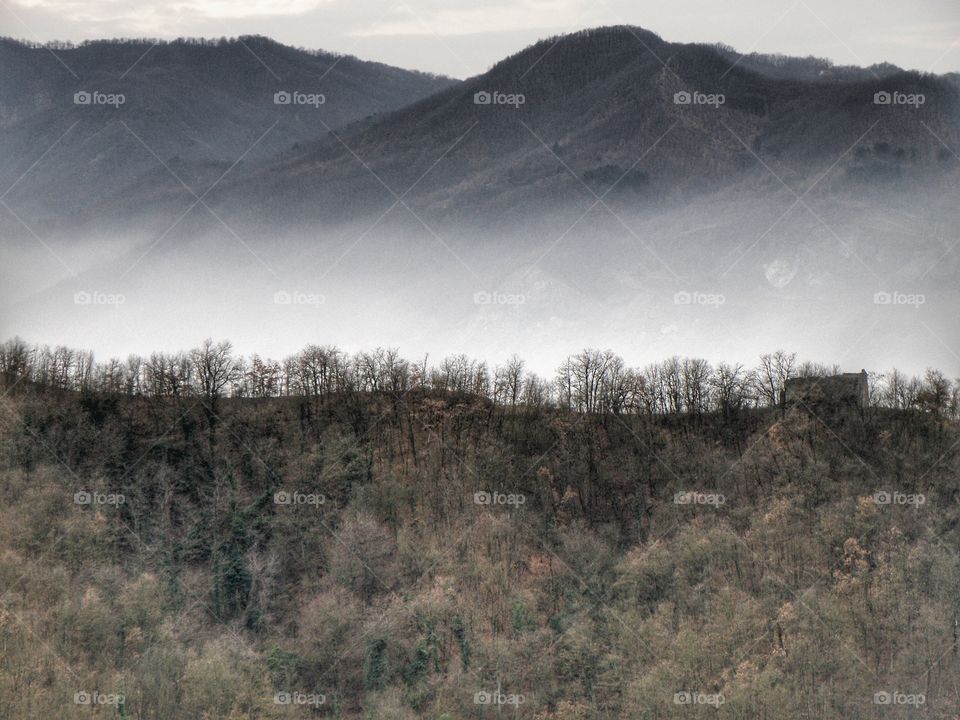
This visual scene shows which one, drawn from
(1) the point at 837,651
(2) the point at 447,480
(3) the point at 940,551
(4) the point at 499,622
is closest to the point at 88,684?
(4) the point at 499,622

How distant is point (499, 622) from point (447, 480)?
57.1 ft

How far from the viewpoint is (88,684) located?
82.4 meters

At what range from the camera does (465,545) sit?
3974 inches

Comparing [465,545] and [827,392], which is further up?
[827,392]

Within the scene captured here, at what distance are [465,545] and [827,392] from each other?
119 feet

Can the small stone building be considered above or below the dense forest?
above

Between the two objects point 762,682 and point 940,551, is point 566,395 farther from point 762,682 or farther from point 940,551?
point 762,682

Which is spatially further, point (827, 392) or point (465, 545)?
point (827, 392)

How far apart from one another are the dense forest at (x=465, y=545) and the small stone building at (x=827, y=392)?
140cm

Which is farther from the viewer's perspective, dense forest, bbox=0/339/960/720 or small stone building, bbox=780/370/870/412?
small stone building, bbox=780/370/870/412

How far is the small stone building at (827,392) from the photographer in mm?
116625

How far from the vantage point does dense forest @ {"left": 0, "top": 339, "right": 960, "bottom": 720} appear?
84.0 m

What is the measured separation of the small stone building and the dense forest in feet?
4.58

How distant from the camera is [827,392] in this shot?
119000 mm
